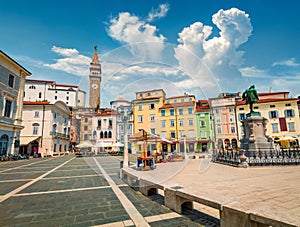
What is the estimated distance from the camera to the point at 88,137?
46.3 metres

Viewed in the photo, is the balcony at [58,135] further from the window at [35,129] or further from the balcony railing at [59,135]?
the window at [35,129]

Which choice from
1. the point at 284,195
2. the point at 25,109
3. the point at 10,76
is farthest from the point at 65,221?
the point at 25,109

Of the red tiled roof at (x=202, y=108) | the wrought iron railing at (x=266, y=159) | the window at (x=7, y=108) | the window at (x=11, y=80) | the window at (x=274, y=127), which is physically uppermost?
the window at (x=11, y=80)

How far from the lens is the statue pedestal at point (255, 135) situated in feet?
49.1

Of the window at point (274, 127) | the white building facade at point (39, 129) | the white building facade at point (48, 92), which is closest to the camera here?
the white building facade at point (39, 129)

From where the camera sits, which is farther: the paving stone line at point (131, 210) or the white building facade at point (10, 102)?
the white building facade at point (10, 102)

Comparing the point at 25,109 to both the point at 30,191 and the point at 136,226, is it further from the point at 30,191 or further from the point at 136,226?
the point at 136,226

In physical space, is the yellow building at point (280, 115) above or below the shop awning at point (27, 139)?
above

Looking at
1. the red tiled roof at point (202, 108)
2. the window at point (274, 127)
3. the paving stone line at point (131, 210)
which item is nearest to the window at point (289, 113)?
the window at point (274, 127)

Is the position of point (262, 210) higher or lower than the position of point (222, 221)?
higher

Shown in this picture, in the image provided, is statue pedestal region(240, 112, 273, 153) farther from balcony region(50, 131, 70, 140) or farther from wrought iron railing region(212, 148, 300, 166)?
balcony region(50, 131, 70, 140)

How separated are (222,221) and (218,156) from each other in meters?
14.7

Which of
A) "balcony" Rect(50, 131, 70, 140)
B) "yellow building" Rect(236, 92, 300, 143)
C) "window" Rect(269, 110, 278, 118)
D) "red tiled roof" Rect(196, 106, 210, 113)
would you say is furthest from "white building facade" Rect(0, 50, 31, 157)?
"window" Rect(269, 110, 278, 118)

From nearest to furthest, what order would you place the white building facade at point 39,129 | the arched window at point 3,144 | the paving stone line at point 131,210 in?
the paving stone line at point 131,210 → the arched window at point 3,144 → the white building facade at point 39,129
